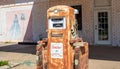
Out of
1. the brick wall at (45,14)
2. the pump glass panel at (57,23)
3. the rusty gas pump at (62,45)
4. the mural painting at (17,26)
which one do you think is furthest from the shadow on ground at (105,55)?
the mural painting at (17,26)

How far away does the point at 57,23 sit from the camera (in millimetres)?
7109

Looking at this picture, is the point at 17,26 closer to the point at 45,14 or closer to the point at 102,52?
the point at 45,14

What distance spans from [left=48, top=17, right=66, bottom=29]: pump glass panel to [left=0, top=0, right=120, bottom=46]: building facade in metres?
11.4

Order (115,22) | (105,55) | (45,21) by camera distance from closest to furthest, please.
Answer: (105,55) → (115,22) → (45,21)

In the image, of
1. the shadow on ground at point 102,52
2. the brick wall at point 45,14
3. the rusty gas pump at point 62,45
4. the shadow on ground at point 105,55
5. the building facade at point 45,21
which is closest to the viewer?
the rusty gas pump at point 62,45

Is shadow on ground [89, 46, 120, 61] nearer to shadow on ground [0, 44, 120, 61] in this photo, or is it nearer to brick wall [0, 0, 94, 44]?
shadow on ground [0, 44, 120, 61]

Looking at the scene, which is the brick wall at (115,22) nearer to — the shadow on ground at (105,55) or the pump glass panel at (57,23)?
the shadow on ground at (105,55)

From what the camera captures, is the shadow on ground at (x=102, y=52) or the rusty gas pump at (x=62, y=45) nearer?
the rusty gas pump at (x=62, y=45)

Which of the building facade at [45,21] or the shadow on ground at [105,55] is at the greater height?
the building facade at [45,21]

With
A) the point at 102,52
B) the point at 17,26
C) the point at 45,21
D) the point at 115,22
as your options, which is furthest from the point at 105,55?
the point at 17,26

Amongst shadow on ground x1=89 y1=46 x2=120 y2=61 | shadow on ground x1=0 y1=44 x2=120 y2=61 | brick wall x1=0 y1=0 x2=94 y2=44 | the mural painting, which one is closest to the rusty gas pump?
shadow on ground x1=89 y1=46 x2=120 y2=61

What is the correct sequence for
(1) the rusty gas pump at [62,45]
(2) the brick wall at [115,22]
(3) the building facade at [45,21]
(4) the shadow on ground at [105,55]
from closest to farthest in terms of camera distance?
(1) the rusty gas pump at [62,45], (4) the shadow on ground at [105,55], (2) the brick wall at [115,22], (3) the building facade at [45,21]

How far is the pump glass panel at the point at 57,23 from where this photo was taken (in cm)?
701

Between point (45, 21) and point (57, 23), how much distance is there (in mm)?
15131
